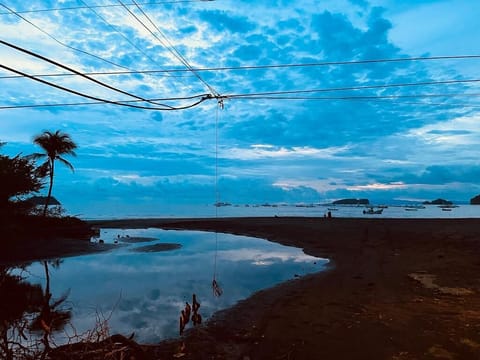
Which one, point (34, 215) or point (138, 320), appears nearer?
point (138, 320)

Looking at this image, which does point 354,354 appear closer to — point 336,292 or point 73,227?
point 336,292

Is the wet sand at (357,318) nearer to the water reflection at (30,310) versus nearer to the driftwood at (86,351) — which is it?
the driftwood at (86,351)

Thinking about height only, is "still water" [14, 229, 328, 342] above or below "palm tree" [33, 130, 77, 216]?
below

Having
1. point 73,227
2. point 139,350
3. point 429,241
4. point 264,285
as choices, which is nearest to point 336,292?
point 264,285

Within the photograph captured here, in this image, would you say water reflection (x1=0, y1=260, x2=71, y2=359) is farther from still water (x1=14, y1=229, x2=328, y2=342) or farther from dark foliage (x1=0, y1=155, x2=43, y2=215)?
dark foliage (x1=0, y1=155, x2=43, y2=215)

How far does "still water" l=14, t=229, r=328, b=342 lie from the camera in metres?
12.0

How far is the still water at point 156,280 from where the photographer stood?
1202cm

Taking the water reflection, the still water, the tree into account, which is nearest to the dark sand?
the still water

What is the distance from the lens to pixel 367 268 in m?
19.6

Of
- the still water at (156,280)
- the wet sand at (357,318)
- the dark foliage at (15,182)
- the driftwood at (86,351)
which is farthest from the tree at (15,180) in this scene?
the driftwood at (86,351)

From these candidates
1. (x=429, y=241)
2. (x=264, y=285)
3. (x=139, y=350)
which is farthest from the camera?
(x=429, y=241)

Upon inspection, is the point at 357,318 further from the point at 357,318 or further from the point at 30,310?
the point at 30,310

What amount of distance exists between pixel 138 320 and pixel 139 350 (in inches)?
184

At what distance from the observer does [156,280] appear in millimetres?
18172
